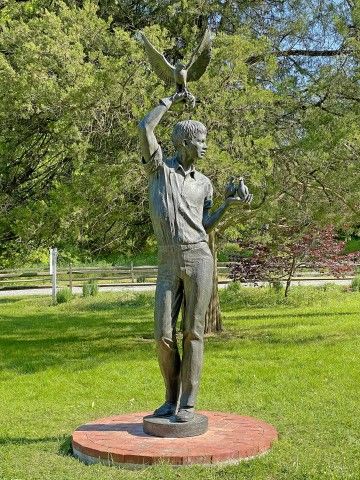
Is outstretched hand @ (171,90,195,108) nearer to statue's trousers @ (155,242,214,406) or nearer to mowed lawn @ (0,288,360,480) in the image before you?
statue's trousers @ (155,242,214,406)

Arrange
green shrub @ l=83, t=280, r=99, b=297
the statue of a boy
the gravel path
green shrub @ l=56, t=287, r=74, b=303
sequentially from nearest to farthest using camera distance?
the statue of a boy < green shrub @ l=56, t=287, r=74, b=303 < green shrub @ l=83, t=280, r=99, b=297 < the gravel path

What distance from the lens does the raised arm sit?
6387 millimetres

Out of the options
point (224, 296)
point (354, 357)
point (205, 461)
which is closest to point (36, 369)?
point (354, 357)

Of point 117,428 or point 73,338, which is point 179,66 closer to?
point 117,428

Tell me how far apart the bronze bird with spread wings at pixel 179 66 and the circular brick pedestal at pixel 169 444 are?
9.49 feet

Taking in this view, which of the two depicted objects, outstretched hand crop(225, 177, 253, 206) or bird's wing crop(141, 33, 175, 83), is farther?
bird's wing crop(141, 33, 175, 83)

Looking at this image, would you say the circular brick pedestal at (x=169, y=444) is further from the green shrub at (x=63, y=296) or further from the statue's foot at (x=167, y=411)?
the green shrub at (x=63, y=296)

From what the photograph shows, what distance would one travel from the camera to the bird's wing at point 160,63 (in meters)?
6.67

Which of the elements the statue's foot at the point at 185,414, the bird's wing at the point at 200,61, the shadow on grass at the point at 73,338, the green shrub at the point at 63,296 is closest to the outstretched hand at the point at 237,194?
the bird's wing at the point at 200,61

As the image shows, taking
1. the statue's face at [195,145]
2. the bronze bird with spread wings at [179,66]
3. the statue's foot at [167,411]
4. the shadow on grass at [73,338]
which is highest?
the bronze bird with spread wings at [179,66]

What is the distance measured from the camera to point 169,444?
6242mm

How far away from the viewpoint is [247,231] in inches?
628

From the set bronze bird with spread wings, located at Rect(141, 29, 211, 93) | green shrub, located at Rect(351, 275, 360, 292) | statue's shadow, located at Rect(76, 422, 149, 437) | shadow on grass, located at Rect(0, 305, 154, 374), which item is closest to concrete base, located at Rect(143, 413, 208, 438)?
statue's shadow, located at Rect(76, 422, 149, 437)

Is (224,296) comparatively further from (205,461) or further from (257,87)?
(205,461)
